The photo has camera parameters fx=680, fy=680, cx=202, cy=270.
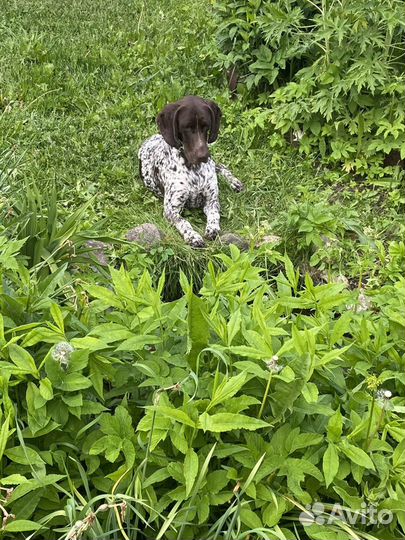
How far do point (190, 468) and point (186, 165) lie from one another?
133 inches

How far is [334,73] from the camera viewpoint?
17.0 ft

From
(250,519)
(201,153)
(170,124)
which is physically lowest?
(201,153)

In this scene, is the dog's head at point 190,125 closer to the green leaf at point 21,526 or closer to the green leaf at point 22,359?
the green leaf at point 22,359

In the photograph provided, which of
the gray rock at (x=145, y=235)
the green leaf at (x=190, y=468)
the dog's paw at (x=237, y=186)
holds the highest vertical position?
the green leaf at (x=190, y=468)

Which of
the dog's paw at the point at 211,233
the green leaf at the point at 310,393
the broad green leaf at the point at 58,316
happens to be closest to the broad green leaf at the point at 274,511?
the green leaf at the point at 310,393

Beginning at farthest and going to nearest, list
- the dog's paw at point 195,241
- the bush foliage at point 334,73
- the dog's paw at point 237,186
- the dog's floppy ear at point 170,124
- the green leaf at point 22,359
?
the dog's paw at point 237,186, the bush foliage at point 334,73, the dog's floppy ear at point 170,124, the dog's paw at point 195,241, the green leaf at point 22,359

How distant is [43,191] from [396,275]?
2.43m

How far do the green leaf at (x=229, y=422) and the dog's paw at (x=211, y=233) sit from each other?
2.95 meters

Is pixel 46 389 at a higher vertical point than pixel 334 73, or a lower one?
higher

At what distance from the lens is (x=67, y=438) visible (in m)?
2.00

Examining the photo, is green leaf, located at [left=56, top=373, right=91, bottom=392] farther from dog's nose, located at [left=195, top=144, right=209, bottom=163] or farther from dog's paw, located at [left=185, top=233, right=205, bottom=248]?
dog's nose, located at [left=195, top=144, right=209, bottom=163]

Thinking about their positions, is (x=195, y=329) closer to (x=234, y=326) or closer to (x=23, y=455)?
(x=234, y=326)

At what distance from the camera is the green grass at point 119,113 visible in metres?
4.98

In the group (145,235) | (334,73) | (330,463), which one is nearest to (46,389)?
(330,463)
